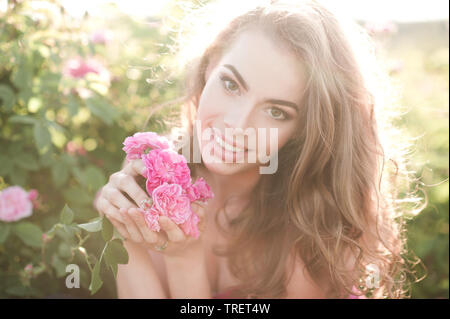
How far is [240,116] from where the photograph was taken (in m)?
1.36

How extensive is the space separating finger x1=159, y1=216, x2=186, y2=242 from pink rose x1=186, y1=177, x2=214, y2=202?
95mm

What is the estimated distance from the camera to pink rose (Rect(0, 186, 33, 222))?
162 centimetres

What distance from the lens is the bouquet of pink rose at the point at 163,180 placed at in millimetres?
1124

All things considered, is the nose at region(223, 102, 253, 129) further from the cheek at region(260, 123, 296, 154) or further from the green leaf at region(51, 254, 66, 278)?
the green leaf at region(51, 254, 66, 278)

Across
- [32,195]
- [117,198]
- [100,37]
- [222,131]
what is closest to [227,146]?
[222,131]

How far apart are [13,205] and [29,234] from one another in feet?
0.44

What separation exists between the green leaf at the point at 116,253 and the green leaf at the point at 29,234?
58cm

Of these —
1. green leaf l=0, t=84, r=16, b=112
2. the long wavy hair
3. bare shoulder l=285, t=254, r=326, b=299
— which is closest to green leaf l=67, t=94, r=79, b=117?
green leaf l=0, t=84, r=16, b=112

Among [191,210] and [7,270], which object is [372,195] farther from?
[7,270]

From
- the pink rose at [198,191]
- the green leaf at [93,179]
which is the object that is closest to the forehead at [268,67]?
the pink rose at [198,191]

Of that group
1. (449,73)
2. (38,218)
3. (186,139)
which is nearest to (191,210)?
(186,139)

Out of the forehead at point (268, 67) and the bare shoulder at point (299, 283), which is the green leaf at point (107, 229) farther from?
Result: the bare shoulder at point (299, 283)

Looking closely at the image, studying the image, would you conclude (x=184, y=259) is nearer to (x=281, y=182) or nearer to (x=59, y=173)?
(x=281, y=182)
